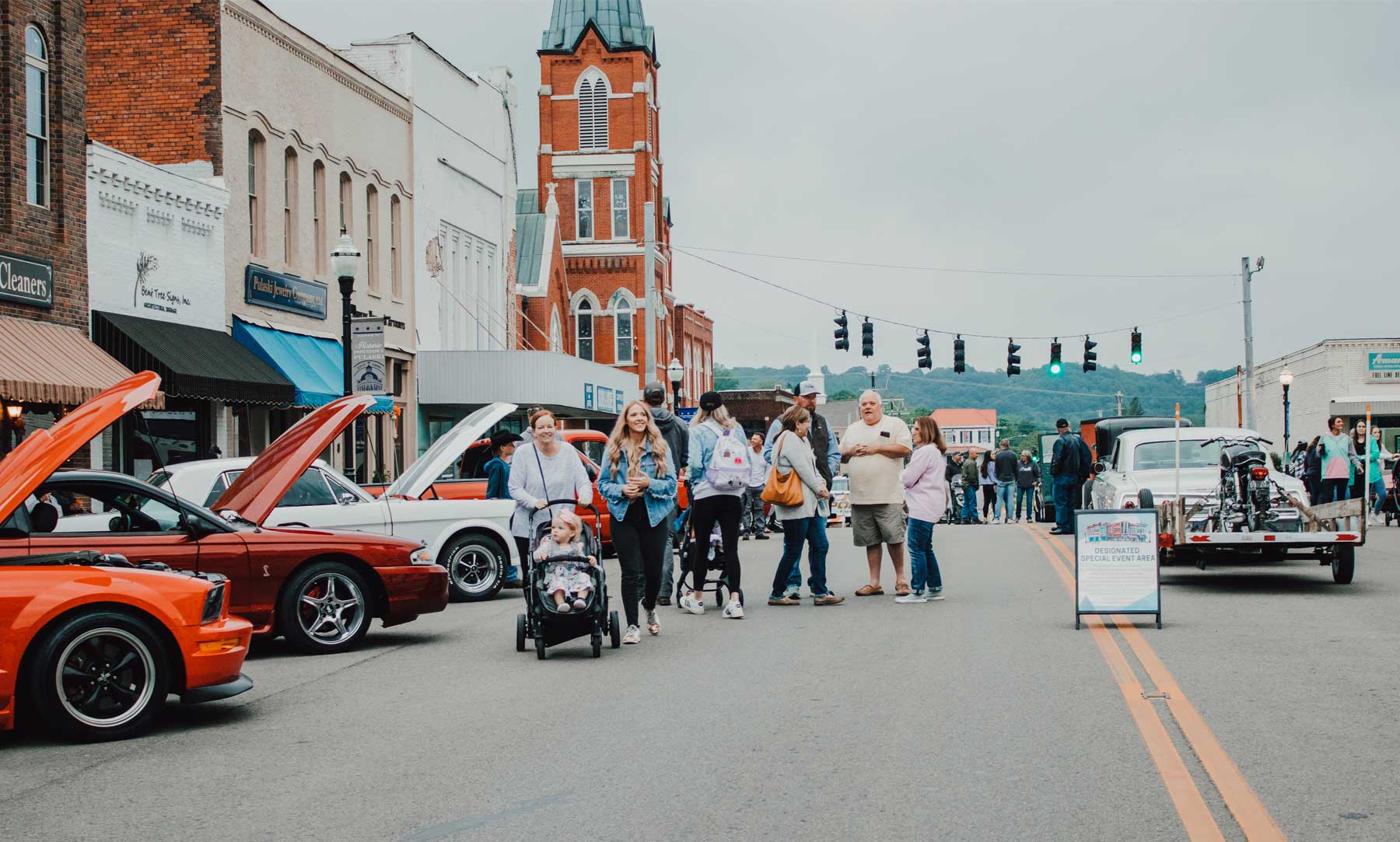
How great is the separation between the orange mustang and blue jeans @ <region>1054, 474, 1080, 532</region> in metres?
17.6

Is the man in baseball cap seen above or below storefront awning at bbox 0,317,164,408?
below

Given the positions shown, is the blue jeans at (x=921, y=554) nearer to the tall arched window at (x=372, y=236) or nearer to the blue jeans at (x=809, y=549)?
the blue jeans at (x=809, y=549)

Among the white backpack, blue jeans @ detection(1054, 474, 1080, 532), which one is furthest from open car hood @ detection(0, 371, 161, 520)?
blue jeans @ detection(1054, 474, 1080, 532)

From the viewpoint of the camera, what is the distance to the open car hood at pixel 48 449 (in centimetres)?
Answer: 770

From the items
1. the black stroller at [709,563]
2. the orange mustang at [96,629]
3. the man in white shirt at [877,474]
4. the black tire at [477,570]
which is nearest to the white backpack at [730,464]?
the black stroller at [709,563]

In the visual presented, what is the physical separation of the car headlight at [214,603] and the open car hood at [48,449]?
1.05 m

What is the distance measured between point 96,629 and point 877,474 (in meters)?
7.69

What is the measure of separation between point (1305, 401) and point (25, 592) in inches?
2550

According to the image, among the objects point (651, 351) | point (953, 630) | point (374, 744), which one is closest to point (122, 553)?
point (374, 744)

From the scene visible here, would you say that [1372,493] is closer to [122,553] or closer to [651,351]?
[651,351]

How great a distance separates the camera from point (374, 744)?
7.68 meters

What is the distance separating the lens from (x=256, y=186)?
2606 cm

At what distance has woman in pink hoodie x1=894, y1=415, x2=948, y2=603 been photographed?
13602mm

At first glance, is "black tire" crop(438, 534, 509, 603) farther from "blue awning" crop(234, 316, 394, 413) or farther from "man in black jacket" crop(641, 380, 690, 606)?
"blue awning" crop(234, 316, 394, 413)
